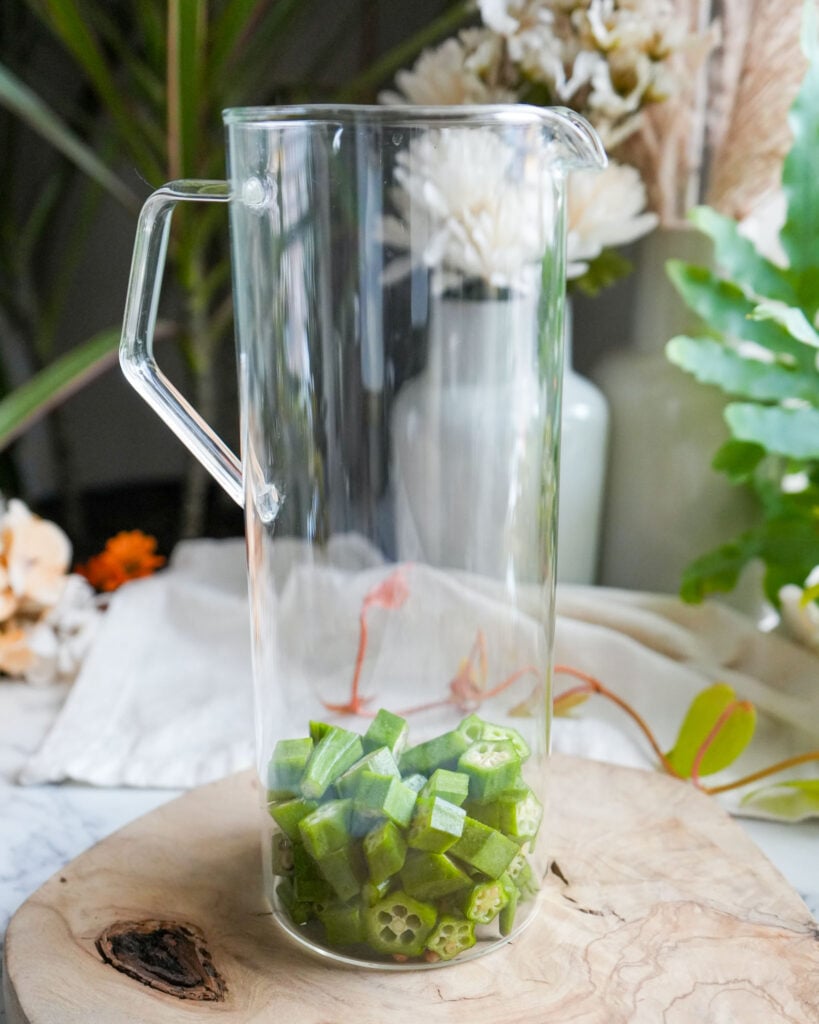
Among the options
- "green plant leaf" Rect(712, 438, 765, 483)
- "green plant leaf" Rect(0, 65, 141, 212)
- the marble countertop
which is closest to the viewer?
the marble countertop

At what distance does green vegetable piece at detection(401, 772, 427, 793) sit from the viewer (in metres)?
0.52

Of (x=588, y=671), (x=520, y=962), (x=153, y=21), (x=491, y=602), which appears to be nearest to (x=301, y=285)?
(x=491, y=602)

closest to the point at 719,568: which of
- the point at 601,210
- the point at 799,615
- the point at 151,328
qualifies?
the point at 799,615

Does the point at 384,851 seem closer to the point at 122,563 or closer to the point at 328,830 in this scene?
the point at 328,830

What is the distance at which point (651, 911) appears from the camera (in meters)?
0.56

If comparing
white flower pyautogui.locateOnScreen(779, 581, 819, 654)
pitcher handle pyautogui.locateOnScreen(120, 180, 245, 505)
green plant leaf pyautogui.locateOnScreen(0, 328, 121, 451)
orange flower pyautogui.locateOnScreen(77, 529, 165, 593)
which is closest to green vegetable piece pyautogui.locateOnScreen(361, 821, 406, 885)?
pitcher handle pyautogui.locateOnScreen(120, 180, 245, 505)

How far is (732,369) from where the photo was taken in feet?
2.67

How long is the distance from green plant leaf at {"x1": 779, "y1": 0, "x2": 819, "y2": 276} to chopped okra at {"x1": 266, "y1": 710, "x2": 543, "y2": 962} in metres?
0.43

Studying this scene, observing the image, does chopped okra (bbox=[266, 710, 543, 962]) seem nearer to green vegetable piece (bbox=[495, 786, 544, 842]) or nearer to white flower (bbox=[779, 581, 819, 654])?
green vegetable piece (bbox=[495, 786, 544, 842])

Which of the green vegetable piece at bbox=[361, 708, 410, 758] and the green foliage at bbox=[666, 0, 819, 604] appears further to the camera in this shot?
the green foliage at bbox=[666, 0, 819, 604]

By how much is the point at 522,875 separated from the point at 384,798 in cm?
10

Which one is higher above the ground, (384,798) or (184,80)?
(184,80)

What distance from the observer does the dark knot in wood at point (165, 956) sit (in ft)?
1.64

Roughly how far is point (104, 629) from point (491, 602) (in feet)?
1.50
